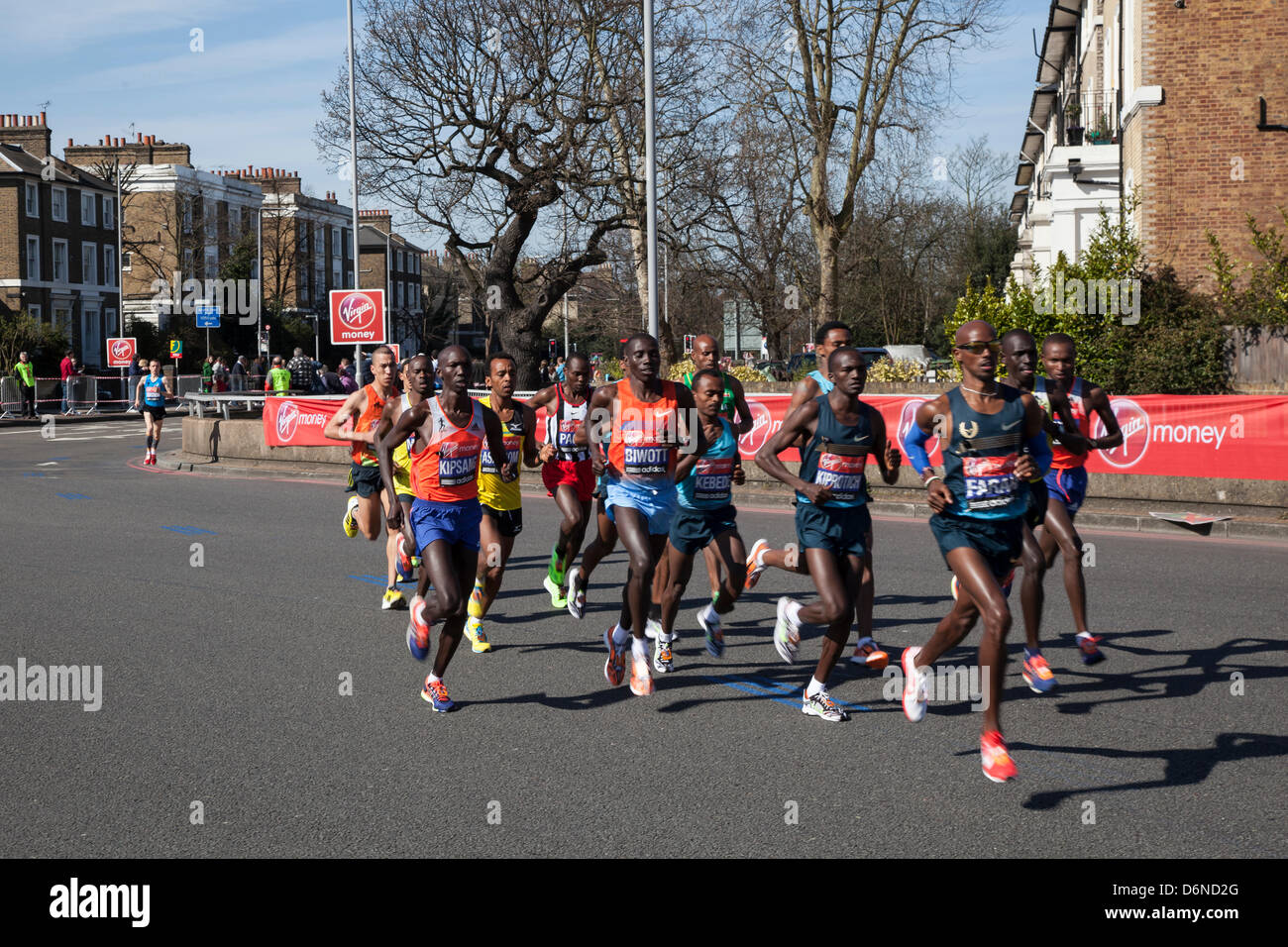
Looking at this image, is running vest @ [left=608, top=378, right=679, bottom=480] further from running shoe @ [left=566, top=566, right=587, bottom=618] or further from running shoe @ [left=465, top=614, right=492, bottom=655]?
running shoe @ [left=566, top=566, right=587, bottom=618]

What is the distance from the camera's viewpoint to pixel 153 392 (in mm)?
23172

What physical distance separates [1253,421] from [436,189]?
17502 mm

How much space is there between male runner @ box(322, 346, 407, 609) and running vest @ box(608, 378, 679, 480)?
9.63 feet

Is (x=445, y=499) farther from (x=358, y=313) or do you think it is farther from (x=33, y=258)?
(x=33, y=258)

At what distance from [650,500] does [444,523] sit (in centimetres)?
117

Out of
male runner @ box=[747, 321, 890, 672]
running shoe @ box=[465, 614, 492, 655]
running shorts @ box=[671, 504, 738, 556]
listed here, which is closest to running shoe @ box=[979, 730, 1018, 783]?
male runner @ box=[747, 321, 890, 672]

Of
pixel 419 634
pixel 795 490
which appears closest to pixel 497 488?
pixel 419 634

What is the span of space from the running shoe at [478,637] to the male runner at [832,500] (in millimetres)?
2093

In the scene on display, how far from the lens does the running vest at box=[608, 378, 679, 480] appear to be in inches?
280

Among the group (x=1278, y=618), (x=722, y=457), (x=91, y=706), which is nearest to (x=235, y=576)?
(x=91, y=706)

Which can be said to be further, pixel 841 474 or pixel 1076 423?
pixel 1076 423

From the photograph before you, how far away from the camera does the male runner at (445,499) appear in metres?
6.57
